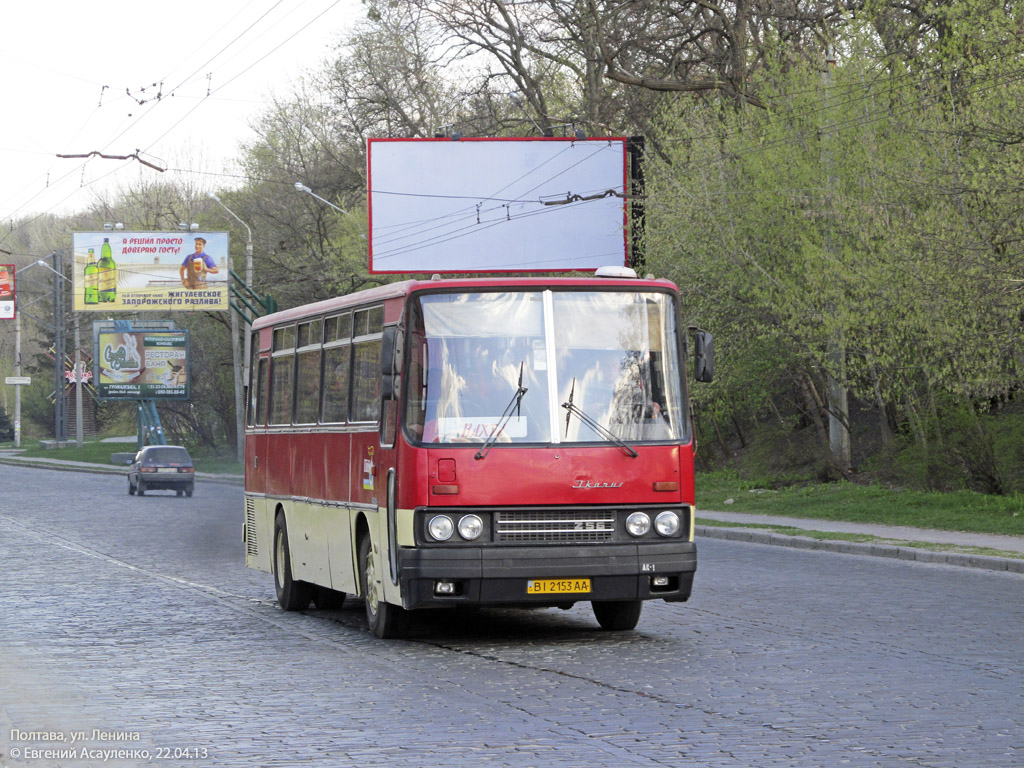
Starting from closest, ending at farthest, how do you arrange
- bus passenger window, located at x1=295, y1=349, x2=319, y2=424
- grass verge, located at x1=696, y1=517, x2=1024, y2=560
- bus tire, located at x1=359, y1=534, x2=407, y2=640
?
bus tire, located at x1=359, y1=534, x2=407, y2=640, bus passenger window, located at x1=295, y1=349, x2=319, y2=424, grass verge, located at x1=696, y1=517, x2=1024, y2=560

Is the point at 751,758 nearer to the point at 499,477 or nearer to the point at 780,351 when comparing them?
the point at 499,477

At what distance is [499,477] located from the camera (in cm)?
1193

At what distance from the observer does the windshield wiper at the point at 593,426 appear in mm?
12188

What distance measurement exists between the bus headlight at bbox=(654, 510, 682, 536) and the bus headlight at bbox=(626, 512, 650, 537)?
8 cm

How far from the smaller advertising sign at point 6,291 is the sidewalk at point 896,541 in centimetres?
5737

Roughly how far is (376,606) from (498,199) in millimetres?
30121

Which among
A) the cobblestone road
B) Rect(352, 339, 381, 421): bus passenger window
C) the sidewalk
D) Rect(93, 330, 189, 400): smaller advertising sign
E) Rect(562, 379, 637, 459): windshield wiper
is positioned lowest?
the cobblestone road

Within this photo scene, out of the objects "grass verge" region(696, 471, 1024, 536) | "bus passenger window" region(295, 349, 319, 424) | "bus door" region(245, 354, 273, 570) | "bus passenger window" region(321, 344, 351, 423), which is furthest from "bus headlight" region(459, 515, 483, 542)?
"grass verge" region(696, 471, 1024, 536)

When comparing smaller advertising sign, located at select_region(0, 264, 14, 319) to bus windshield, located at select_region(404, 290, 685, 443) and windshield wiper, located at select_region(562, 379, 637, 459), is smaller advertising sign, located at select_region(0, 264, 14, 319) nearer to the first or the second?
bus windshield, located at select_region(404, 290, 685, 443)

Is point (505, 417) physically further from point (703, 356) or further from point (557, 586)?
point (703, 356)

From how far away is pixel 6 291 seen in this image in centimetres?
7881

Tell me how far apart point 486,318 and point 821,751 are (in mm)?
5392

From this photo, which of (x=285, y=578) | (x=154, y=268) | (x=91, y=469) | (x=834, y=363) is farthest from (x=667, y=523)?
(x=91, y=469)

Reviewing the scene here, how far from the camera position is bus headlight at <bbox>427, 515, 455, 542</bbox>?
11.9 metres
